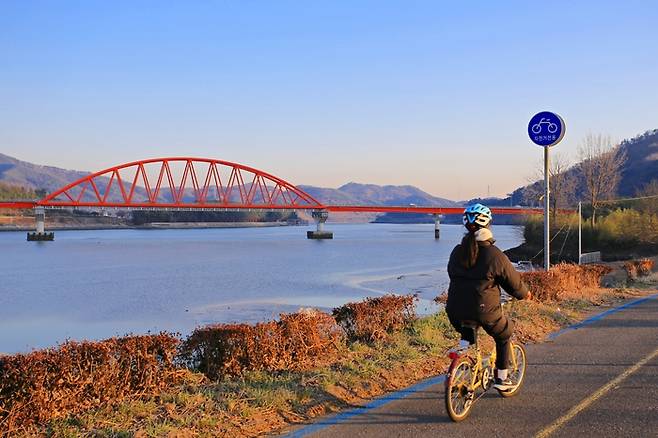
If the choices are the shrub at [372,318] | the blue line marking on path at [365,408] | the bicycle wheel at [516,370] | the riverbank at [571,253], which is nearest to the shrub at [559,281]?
the shrub at [372,318]

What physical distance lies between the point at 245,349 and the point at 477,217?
9.36 ft

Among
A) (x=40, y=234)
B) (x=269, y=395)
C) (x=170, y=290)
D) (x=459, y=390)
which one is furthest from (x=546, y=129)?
(x=40, y=234)

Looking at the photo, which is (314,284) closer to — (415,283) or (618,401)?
(415,283)

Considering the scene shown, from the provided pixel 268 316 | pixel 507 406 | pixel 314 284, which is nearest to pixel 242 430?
pixel 507 406

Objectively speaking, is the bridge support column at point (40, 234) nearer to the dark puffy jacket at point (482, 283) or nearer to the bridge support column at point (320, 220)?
the bridge support column at point (320, 220)

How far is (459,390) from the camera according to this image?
16.1 ft

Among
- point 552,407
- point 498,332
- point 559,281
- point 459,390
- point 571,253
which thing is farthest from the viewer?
point 571,253

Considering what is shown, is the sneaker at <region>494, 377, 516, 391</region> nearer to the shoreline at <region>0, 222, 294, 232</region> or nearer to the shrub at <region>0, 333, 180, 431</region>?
the shrub at <region>0, 333, 180, 431</region>

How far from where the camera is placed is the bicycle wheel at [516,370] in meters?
5.60

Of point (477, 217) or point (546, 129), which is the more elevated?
point (546, 129)

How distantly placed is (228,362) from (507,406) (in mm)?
2757

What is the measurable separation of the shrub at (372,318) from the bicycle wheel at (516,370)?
9.02 feet

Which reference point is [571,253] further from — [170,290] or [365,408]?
[365,408]

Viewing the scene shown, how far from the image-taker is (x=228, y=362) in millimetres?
6527
